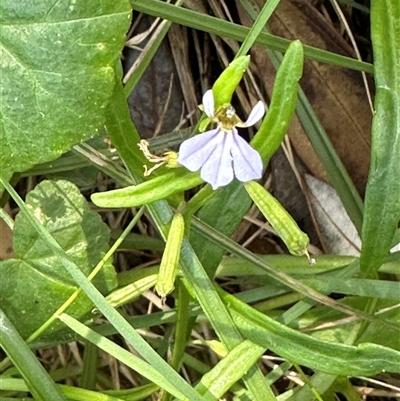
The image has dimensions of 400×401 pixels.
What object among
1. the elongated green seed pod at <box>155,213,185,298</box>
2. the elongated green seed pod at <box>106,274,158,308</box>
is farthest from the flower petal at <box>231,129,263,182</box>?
the elongated green seed pod at <box>106,274,158,308</box>

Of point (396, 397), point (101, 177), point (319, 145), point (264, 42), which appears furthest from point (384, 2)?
point (396, 397)

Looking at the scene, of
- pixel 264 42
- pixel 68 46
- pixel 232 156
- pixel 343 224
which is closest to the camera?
pixel 232 156

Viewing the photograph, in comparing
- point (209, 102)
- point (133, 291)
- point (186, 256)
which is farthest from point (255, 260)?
point (209, 102)

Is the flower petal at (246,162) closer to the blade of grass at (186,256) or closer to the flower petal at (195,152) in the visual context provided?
the flower petal at (195,152)

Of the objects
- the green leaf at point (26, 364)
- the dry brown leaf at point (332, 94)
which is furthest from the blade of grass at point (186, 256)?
the dry brown leaf at point (332, 94)

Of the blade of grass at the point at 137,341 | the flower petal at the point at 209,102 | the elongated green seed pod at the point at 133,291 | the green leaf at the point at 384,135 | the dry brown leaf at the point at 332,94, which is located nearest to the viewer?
the flower petal at the point at 209,102

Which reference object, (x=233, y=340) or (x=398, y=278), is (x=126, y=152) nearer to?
(x=233, y=340)
